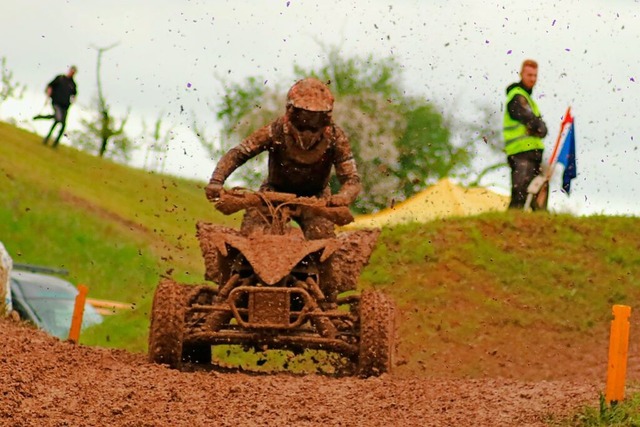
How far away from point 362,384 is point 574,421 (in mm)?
2544

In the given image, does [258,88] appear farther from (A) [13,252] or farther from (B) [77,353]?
(B) [77,353]

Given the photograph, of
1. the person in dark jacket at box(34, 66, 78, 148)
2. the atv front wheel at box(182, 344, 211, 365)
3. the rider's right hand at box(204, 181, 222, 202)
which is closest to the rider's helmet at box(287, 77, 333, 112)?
the rider's right hand at box(204, 181, 222, 202)

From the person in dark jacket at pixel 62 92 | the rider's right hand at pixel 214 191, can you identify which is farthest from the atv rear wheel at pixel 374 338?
the person in dark jacket at pixel 62 92

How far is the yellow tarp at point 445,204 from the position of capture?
30.0 meters

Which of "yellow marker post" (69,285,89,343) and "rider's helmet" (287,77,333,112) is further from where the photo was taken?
"yellow marker post" (69,285,89,343)

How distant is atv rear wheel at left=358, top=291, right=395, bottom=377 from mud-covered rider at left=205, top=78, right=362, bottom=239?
1.28m

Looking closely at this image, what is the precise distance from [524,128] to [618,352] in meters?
13.5

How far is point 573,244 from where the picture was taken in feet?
75.6

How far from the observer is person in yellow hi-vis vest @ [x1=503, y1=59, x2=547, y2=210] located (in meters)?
22.9

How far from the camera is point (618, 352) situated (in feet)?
32.0

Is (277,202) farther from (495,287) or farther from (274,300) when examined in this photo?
(495,287)

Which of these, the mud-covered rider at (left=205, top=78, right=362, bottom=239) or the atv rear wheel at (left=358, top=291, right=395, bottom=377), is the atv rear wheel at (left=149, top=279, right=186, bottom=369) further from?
the atv rear wheel at (left=358, top=291, right=395, bottom=377)

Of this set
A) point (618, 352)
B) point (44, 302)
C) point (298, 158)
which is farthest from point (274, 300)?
point (44, 302)

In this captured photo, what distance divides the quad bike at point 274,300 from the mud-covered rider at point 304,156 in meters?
0.20
